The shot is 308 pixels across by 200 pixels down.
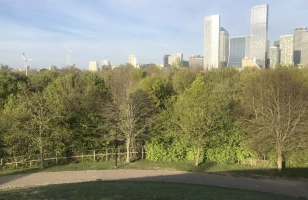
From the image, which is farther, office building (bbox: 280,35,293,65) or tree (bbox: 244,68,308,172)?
office building (bbox: 280,35,293,65)

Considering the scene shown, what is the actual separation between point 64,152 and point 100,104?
28.4 feet

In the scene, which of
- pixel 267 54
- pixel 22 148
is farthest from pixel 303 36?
pixel 22 148

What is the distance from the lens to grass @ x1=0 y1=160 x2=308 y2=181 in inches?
1021

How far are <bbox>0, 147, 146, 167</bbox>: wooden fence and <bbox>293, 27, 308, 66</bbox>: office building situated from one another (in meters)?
128

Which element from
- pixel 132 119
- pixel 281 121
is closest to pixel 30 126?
pixel 132 119

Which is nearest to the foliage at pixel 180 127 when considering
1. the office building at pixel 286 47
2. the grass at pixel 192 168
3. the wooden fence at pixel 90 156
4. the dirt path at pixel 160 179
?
the wooden fence at pixel 90 156

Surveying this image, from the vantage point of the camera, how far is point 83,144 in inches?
1238

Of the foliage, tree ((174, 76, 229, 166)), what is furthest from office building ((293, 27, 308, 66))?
tree ((174, 76, 229, 166))

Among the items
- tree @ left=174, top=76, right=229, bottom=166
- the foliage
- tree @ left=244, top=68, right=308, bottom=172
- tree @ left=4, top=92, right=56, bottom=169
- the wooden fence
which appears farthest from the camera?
tree @ left=174, top=76, right=229, bottom=166

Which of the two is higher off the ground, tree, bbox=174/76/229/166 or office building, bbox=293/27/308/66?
office building, bbox=293/27/308/66

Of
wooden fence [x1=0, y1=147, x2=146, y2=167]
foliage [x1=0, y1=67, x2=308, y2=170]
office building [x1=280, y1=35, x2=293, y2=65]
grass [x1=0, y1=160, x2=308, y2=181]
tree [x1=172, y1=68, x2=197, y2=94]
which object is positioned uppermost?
office building [x1=280, y1=35, x2=293, y2=65]

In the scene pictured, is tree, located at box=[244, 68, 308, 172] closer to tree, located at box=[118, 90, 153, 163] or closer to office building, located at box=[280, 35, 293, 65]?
tree, located at box=[118, 90, 153, 163]

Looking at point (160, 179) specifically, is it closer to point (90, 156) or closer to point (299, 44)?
point (90, 156)

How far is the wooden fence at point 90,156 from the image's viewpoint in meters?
28.5
